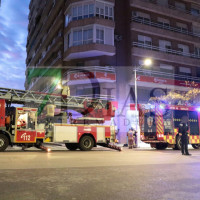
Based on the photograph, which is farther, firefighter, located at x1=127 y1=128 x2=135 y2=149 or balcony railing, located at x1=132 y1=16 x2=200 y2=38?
balcony railing, located at x1=132 y1=16 x2=200 y2=38

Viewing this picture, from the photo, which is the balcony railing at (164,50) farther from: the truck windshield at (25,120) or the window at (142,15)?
the truck windshield at (25,120)

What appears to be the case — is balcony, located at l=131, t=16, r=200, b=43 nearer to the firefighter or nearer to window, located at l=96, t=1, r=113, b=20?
window, located at l=96, t=1, r=113, b=20

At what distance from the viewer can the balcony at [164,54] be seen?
28953 millimetres

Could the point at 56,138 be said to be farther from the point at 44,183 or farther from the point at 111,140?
the point at 44,183

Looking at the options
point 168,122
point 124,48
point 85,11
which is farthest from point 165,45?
point 168,122

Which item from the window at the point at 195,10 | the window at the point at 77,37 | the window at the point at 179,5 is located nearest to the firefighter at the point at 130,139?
the window at the point at 77,37

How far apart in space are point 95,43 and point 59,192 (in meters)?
23.8

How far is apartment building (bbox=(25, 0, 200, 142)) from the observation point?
27047mm

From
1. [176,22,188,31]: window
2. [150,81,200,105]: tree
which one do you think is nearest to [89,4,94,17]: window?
[150,81,200,105]: tree

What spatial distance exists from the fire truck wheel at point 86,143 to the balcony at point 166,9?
21.6m

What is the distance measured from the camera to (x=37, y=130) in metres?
13.0

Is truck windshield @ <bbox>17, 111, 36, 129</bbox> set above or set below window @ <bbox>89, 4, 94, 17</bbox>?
below

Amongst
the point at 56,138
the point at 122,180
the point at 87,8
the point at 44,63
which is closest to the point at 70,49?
the point at 87,8

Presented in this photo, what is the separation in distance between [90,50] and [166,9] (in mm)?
13341
